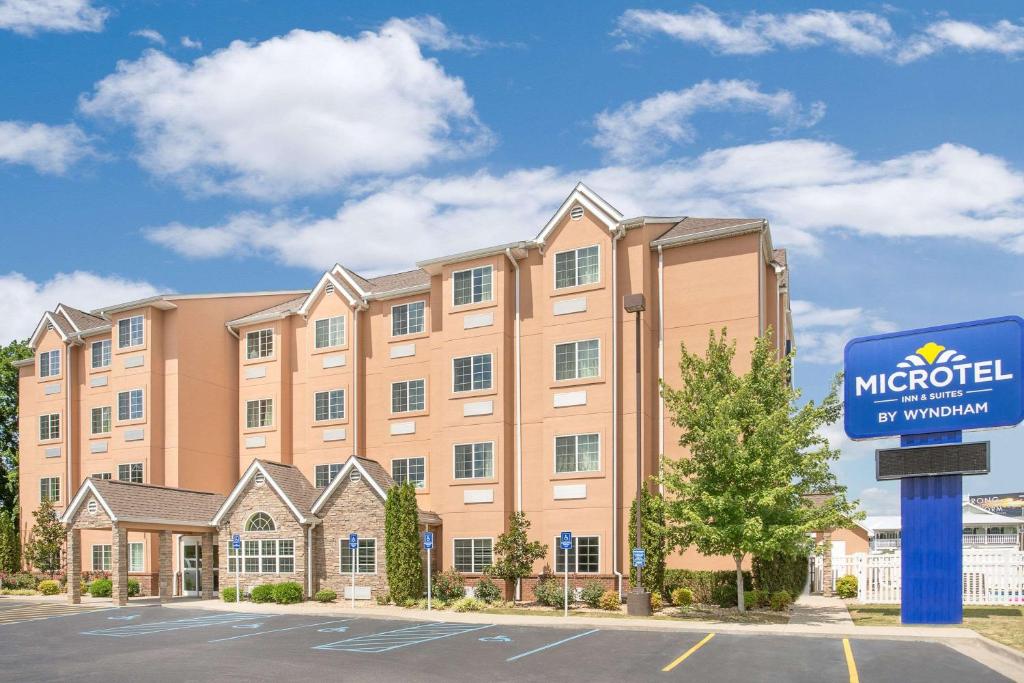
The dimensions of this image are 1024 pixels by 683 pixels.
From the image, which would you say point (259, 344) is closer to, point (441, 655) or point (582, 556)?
point (582, 556)

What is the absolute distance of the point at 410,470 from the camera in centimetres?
3975

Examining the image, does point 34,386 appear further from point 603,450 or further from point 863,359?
point 863,359

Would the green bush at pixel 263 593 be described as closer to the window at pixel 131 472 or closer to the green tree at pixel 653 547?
the window at pixel 131 472

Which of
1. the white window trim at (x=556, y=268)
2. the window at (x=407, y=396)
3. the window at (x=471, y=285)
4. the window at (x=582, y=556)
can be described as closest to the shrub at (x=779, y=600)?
the window at (x=582, y=556)

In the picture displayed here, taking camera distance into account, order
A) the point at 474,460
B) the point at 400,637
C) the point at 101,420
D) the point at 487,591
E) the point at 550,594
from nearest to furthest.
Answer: the point at 400,637
the point at 550,594
the point at 487,591
the point at 474,460
the point at 101,420

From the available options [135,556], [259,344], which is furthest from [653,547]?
[135,556]

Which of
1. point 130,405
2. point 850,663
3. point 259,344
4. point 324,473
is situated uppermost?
point 259,344

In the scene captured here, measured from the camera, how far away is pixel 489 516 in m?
36.1

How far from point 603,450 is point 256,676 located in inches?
713

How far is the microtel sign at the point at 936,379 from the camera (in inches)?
1001

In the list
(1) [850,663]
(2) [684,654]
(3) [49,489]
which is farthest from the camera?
(3) [49,489]

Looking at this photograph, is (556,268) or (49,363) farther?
(49,363)

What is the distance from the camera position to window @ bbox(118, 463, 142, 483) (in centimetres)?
4419

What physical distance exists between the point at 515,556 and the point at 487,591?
1.58 meters
